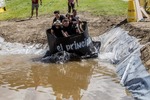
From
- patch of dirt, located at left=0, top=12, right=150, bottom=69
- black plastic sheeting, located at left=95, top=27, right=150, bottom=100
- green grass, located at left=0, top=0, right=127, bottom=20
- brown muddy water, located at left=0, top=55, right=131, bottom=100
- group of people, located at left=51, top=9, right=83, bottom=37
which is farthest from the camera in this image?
green grass, located at left=0, top=0, right=127, bottom=20

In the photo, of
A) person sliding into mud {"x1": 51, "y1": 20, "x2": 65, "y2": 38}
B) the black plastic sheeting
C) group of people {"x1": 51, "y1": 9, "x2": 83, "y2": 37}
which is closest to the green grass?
the black plastic sheeting

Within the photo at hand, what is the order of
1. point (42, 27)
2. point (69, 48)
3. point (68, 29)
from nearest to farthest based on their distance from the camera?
point (69, 48) → point (68, 29) → point (42, 27)

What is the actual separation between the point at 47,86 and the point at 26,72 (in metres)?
1.98

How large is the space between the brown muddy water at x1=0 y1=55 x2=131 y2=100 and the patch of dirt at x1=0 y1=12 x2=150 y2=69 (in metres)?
3.21

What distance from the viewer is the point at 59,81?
10516mm

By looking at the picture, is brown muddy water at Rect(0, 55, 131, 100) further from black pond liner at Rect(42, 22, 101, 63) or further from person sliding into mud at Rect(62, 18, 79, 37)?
person sliding into mud at Rect(62, 18, 79, 37)

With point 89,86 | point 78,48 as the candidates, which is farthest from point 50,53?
point 89,86

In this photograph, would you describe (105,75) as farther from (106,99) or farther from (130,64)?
(106,99)

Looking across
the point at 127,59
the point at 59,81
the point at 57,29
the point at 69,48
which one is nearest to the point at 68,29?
the point at 57,29

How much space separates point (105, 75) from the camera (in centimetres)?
1101

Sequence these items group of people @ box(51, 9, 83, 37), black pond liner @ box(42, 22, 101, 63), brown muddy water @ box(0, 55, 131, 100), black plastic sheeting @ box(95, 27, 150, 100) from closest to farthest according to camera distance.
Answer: black plastic sheeting @ box(95, 27, 150, 100) → brown muddy water @ box(0, 55, 131, 100) → black pond liner @ box(42, 22, 101, 63) → group of people @ box(51, 9, 83, 37)

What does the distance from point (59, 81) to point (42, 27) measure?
8571mm

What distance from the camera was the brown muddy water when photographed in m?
9.03

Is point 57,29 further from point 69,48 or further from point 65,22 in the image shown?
point 69,48
